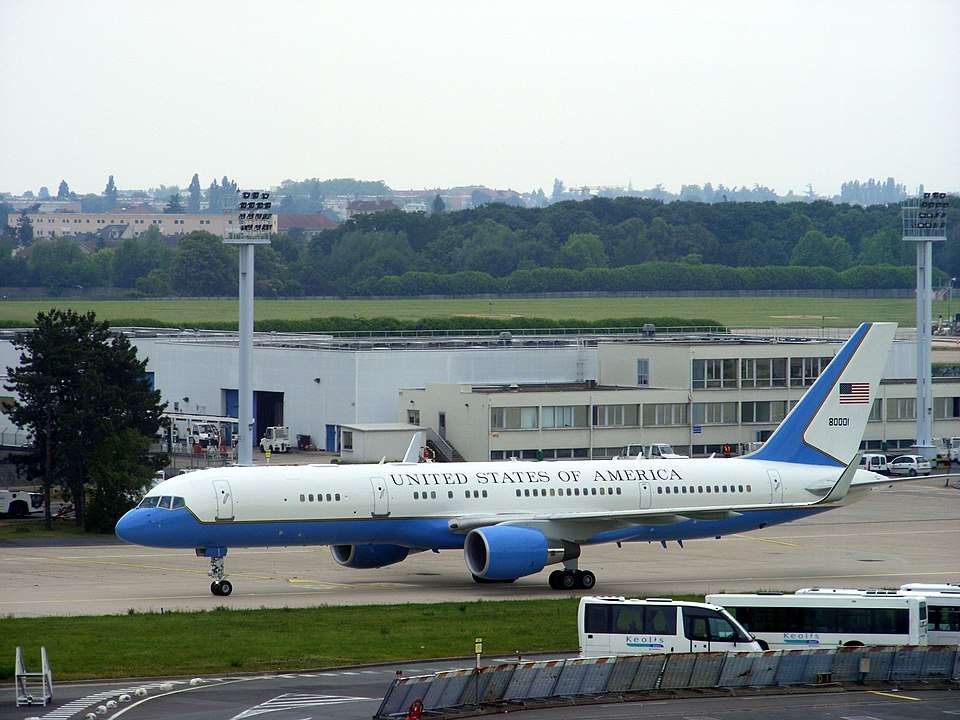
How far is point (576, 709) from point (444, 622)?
11.0 m

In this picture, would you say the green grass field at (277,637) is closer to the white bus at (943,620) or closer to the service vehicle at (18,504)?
the white bus at (943,620)

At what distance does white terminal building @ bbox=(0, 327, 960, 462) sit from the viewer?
90438 mm

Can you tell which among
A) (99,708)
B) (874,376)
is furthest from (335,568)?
(99,708)

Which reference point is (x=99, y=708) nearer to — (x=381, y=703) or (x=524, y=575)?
(x=381, y=703)

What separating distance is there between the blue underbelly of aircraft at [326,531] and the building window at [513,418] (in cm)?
3697

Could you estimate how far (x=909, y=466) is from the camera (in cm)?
9150

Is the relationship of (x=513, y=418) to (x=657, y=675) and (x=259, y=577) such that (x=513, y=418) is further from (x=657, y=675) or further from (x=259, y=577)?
(x=657, y=675)

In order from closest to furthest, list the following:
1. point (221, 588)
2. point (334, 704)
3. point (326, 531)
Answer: point (334, 704) < point (221, 588) < point (326, 531)

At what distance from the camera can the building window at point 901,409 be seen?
9981 centimetres

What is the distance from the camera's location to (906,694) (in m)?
32.4

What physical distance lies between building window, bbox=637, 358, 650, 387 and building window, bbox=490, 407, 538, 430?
11.1 m

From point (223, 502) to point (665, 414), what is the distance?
50.8 metres

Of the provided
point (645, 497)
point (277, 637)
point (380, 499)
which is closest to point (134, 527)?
point (380, 499)

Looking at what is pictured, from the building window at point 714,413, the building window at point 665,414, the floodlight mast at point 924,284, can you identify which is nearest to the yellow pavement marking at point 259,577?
the building window at point 665,414
